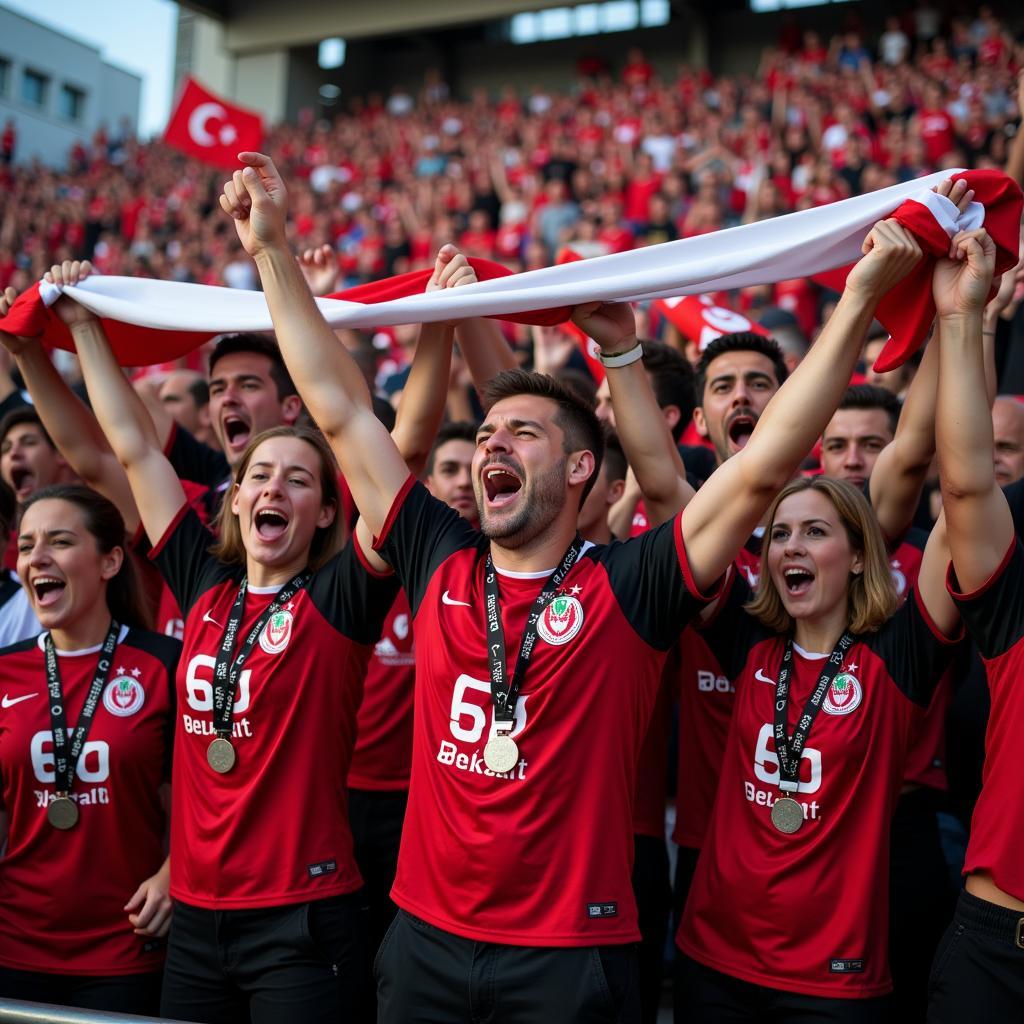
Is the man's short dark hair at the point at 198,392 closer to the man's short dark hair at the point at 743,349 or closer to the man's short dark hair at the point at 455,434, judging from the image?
the man's short dark hair at the point at 455,434

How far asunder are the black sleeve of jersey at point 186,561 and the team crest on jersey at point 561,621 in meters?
1.20

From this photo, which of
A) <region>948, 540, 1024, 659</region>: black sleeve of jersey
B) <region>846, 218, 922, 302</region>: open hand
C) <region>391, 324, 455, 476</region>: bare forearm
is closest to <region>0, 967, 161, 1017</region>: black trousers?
<region>391, 324, 455, 476</region>: bare forearm

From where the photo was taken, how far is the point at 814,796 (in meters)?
3.12

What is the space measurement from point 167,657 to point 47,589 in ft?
1.54

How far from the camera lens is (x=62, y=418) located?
429cm

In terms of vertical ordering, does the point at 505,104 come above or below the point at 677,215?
above

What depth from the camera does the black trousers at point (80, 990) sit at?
3.46 m

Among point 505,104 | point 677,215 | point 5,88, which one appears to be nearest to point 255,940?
point 677,215

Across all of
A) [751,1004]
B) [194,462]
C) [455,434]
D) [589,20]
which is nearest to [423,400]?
[455,434]

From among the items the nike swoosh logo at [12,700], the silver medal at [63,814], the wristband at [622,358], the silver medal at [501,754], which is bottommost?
the silver medal at [63,814]

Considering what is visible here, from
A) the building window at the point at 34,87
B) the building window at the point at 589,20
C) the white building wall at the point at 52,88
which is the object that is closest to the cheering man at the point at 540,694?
the building window at the point at 589,20

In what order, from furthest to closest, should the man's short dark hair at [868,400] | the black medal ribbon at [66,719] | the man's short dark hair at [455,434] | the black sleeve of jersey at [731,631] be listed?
the man's short dark hair at [455,434] → the man's short dark hair at [868,400] → the black medal ribbon at [66,719] → the black sleeve of jersey at [731,631]

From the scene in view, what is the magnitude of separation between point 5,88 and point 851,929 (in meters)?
29.5

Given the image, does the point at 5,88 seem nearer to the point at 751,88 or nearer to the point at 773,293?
the point at 751,88
